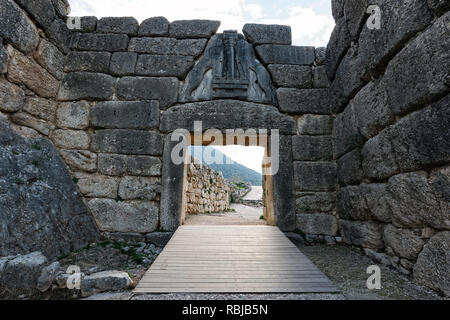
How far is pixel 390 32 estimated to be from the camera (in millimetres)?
2395

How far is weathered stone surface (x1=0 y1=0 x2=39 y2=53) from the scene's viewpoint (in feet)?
9.86

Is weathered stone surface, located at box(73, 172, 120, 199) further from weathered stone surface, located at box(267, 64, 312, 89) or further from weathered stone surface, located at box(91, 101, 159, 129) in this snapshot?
weathered stone surface, located at box(267, 64, 312, 89)

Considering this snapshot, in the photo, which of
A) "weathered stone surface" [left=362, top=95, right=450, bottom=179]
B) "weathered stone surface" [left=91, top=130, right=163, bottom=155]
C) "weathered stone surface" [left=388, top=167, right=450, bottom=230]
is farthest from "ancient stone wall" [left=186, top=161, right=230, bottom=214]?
"weathered stone surface" [left=388, top=167, right=450, bottom=230]

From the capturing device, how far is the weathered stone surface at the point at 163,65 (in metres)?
4.10

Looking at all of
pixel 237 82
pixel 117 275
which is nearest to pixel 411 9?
pixel 237 82

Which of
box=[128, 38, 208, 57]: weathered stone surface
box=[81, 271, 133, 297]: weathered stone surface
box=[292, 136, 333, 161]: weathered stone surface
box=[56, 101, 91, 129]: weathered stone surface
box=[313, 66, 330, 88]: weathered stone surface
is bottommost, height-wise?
box=[81, 271, 133, 297]: weathered stone surface

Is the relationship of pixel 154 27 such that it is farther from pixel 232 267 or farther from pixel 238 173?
pixel 238 173

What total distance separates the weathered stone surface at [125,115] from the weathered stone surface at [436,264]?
3.72 metres

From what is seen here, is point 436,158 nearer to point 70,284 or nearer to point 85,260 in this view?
point 70,284

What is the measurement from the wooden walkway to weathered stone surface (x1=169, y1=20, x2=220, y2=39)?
3455mm

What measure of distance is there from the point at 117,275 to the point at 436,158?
9.78 feet

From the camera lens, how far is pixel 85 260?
296 cm

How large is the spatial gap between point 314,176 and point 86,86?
416 cm

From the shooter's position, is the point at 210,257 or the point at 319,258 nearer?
the point at 210,257
